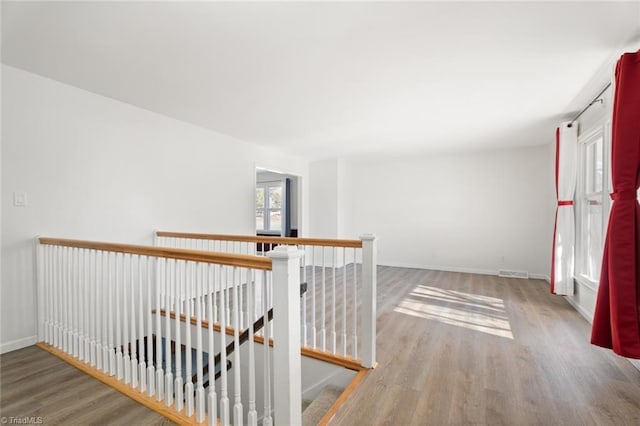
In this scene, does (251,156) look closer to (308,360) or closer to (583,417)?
(308,360)

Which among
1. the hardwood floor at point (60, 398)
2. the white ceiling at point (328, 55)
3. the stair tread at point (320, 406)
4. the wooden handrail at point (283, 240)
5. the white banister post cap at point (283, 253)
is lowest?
the stair tread at point (320, 406)

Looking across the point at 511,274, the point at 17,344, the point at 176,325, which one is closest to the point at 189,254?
the point at 176,325

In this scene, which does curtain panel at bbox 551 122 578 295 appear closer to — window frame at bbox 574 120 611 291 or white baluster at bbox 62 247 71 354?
window frame at bbox 574 120 611 291

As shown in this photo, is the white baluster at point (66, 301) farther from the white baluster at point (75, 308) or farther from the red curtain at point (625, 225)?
Result: the red curtain at point (625, 225)

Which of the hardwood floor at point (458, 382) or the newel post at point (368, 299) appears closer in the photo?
the hardwood floor at point (458, 382)

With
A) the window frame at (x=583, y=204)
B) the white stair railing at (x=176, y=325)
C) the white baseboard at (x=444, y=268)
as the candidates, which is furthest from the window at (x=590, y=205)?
the white stair railing at (x=176, y=325)

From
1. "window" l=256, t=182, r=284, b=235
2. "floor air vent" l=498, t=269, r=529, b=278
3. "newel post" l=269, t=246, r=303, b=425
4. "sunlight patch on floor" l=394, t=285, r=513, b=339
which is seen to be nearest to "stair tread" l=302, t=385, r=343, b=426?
"newel post" l=269, t=246, r=303, b=425

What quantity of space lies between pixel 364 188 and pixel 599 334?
16.1ft

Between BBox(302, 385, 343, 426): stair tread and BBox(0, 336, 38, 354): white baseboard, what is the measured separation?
2.43 metres

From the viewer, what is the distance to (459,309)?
11.4 ft

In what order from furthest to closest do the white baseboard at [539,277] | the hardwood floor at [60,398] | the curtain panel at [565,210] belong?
1. the white baseboard at [539,277]
2. the curtain panel at [565,210]
3. the hardwood floor at [60,398]

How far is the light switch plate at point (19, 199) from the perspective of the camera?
2.36 meters

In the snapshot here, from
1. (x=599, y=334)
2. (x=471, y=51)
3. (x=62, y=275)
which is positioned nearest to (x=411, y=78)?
(x=471, y=51)

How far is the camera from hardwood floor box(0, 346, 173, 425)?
1.64 m
